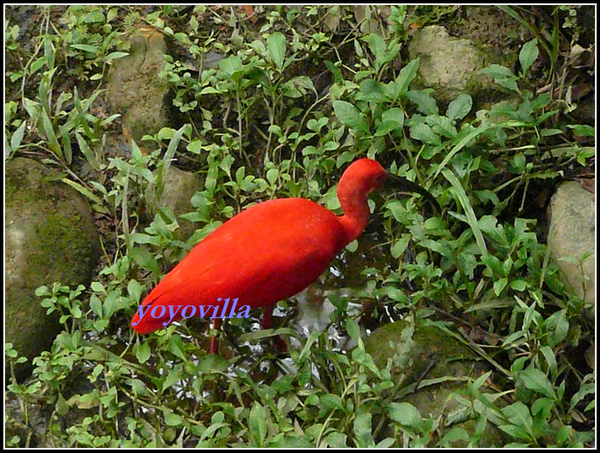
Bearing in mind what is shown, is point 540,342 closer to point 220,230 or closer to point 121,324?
point 220,230

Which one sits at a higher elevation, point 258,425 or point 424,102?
point 424,102

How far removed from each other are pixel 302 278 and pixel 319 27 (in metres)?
1.60

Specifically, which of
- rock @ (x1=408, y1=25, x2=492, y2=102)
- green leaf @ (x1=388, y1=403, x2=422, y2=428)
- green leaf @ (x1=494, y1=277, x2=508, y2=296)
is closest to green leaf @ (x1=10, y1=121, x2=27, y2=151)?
rock @ (x1=408, y1=25, x2=492, y2=102)

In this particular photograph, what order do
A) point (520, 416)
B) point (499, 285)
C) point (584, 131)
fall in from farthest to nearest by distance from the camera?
point (584, 131) < point (499, 285) < point (520, 416)

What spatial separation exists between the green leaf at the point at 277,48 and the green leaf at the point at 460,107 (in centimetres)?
79

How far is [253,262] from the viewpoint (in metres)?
2.46

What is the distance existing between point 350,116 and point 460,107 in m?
0.47

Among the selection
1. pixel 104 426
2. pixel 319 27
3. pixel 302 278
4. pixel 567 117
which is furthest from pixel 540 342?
pixel 319 27

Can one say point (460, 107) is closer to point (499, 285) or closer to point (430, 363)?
point (499, 285)

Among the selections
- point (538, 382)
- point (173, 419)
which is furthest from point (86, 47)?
point (538, 382)

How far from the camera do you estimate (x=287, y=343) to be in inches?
109

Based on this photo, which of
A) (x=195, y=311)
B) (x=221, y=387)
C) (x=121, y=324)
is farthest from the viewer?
(x=121, y=324)

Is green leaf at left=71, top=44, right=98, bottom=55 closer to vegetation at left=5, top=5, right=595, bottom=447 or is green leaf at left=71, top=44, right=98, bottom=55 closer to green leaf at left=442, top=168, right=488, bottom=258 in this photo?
vegetation at left=5, top=5, right=595, bottom=447

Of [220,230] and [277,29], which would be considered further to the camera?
[277,29]
